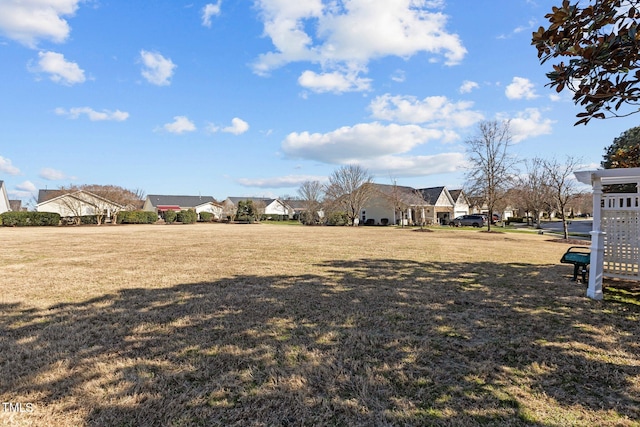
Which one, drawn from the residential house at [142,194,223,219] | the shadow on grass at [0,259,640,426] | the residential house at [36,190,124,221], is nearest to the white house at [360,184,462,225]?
the residential house at [142,194,223,219]

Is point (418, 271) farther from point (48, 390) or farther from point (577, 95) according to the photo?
point (48, 390)

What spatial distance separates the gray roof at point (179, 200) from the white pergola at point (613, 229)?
6759cm

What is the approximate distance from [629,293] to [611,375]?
13.7ft

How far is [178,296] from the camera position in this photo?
5.54 meters

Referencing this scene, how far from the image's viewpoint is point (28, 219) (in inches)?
1350

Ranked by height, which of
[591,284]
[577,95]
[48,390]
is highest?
[577,95]

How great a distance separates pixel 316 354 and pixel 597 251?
17.8ft

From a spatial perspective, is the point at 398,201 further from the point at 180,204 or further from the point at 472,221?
the point at 180,204

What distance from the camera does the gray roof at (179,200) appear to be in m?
64.3

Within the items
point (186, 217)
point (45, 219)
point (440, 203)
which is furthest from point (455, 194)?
point (45, 219)

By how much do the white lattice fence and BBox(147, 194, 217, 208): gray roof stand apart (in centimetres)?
6759

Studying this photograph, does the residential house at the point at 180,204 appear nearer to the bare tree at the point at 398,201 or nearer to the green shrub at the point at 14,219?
the green shrub at the point at 14,219

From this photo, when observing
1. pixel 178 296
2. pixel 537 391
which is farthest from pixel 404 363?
pixel 178 296

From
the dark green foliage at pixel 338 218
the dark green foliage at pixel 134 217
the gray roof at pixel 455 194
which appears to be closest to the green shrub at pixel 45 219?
the dark green foliage at pixel 134 217
